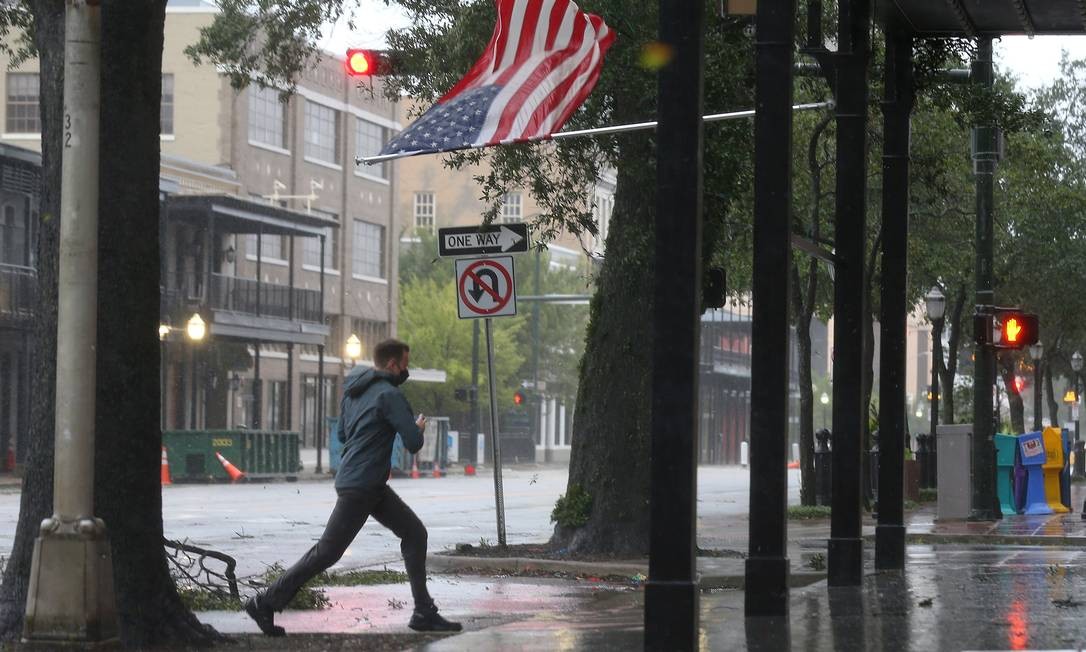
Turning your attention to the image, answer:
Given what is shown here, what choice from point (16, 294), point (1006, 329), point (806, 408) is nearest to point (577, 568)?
point (1006, 329)

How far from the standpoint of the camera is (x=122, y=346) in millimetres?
9523

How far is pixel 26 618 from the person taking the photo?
868cm

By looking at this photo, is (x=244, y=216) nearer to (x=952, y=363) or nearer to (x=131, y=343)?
(x=952, y=363)

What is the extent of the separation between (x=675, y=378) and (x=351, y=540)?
306 cm

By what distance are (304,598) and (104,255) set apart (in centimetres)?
352

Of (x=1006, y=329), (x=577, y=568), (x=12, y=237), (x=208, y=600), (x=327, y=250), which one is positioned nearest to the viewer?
(x=208, y=600)

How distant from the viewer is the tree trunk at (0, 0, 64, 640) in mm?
9484

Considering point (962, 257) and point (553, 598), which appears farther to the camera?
point (962, 257)

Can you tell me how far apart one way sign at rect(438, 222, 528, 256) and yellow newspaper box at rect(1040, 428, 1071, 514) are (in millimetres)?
13077

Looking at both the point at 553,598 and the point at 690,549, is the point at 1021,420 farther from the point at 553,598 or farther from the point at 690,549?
the point at 690,549

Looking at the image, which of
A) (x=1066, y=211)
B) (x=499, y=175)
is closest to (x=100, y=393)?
(x=499, y=175)

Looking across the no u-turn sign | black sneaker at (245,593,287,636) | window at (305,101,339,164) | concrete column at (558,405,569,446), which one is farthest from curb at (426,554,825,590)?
concrete column at (558,405,569,446)

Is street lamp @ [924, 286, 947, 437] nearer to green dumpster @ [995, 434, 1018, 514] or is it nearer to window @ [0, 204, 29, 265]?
green dumpster @ [995, 434, 1018, 514]

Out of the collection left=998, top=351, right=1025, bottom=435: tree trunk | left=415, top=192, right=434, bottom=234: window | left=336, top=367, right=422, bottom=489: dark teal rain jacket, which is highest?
left=415, top=192, right=434, bottom=234: window
